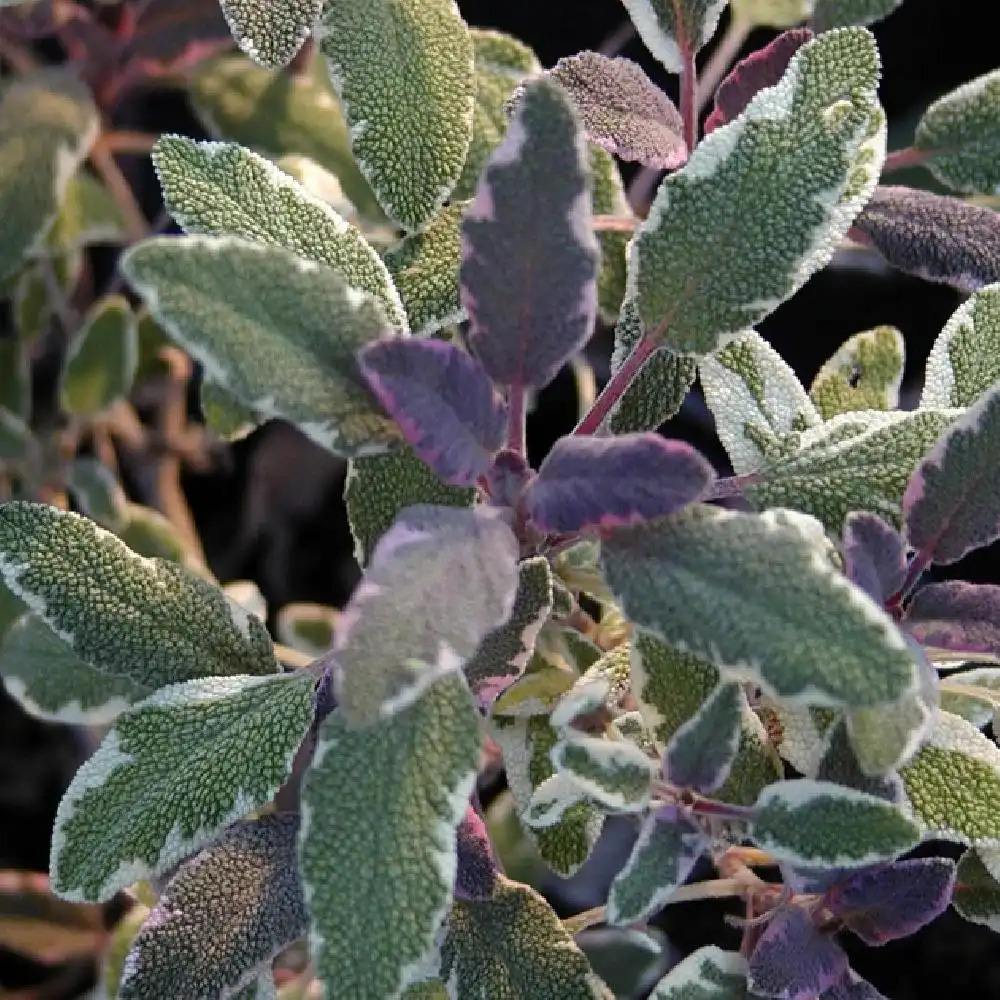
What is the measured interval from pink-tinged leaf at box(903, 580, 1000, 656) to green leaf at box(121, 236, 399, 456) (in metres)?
0.29

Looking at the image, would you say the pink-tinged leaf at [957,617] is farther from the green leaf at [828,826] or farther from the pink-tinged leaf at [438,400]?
the pink-tinged leaf at [438,400]

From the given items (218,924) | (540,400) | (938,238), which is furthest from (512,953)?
(540,400)

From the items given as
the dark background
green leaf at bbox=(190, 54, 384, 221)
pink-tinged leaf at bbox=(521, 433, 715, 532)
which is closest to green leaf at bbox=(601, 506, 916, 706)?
pink-tinged leaf at bbox=(521, 433, 715, 532)

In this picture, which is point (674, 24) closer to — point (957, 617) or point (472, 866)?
point (957, 617)

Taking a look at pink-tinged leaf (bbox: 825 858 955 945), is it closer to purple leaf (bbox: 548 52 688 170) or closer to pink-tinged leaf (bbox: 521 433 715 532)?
A: pink-tinged leaf (bbox: 521 433 715 532)

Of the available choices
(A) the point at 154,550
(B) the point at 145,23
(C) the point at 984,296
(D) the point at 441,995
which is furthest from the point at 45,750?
(C) the point at 984,296

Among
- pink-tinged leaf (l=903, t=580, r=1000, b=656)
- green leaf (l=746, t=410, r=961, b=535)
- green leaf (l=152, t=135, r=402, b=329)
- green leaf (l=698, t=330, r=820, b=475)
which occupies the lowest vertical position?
pink-tinged leaf (l=903, t=580, r=1000, b=656)

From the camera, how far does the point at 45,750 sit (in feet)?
5.24

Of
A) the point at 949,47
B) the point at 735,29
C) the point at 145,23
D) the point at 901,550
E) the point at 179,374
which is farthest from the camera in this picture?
the point at 949,47

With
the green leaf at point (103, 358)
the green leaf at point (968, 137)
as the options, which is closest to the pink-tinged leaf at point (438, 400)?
the green leaf at point (968, 137)

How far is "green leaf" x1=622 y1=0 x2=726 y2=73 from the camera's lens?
835 mm

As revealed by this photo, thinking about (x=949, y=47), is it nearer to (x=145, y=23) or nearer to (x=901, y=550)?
(x=145, y=23)

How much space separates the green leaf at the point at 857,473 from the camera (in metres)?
0.69

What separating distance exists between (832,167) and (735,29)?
1.55ft
